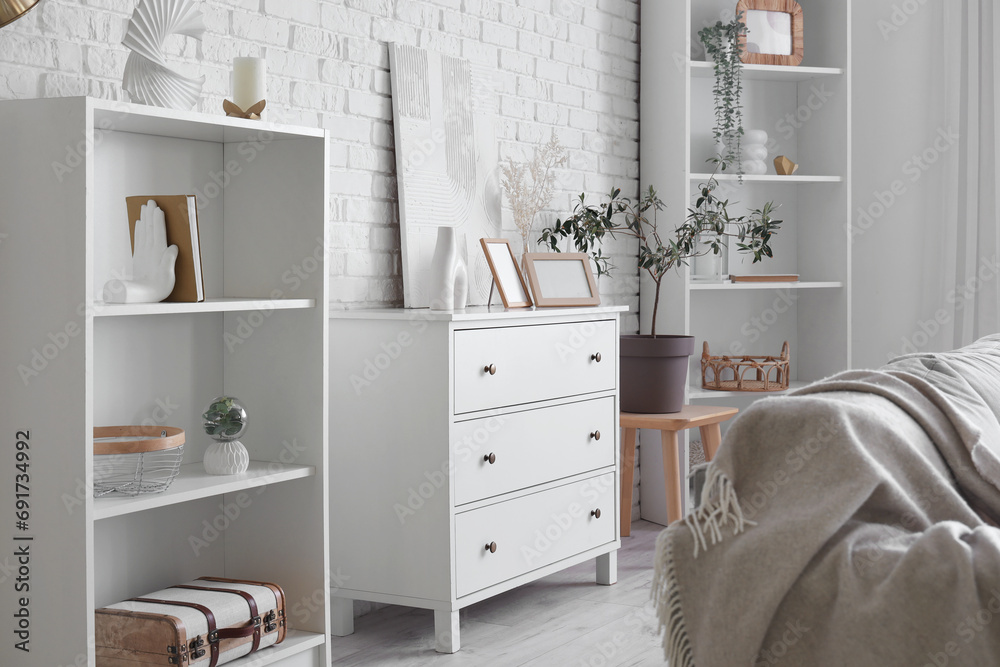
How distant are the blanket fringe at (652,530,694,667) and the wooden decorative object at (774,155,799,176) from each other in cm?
315

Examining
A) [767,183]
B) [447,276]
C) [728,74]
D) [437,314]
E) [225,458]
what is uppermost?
[728,74]

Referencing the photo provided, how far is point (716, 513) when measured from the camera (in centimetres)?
130

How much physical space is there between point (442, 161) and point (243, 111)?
101cm

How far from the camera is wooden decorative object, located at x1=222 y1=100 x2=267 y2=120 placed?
2158 millimetres

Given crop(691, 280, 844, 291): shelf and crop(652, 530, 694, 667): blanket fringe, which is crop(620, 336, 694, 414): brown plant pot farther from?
crop(652, 530, 694, 667): blanket fringe

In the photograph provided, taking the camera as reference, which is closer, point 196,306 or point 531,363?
point 196,306

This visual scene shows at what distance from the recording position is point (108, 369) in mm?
2150

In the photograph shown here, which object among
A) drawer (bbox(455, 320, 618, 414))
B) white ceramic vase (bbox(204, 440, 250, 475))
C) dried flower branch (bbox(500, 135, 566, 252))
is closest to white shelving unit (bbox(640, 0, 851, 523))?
dried flower branch (bbox(500, 135, 566, 252))

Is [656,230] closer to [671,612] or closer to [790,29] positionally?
[790,29]

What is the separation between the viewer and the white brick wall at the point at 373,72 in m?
2.11

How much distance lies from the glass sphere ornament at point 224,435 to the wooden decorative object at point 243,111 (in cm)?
61

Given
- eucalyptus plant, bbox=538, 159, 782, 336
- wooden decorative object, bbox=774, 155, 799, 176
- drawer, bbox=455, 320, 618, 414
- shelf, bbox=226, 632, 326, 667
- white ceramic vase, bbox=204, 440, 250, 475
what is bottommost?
shelf, bbox=226, 632, 326, 667

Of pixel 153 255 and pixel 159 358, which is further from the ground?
pixel 153 255

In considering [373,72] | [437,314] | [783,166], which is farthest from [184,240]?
[783,166]
